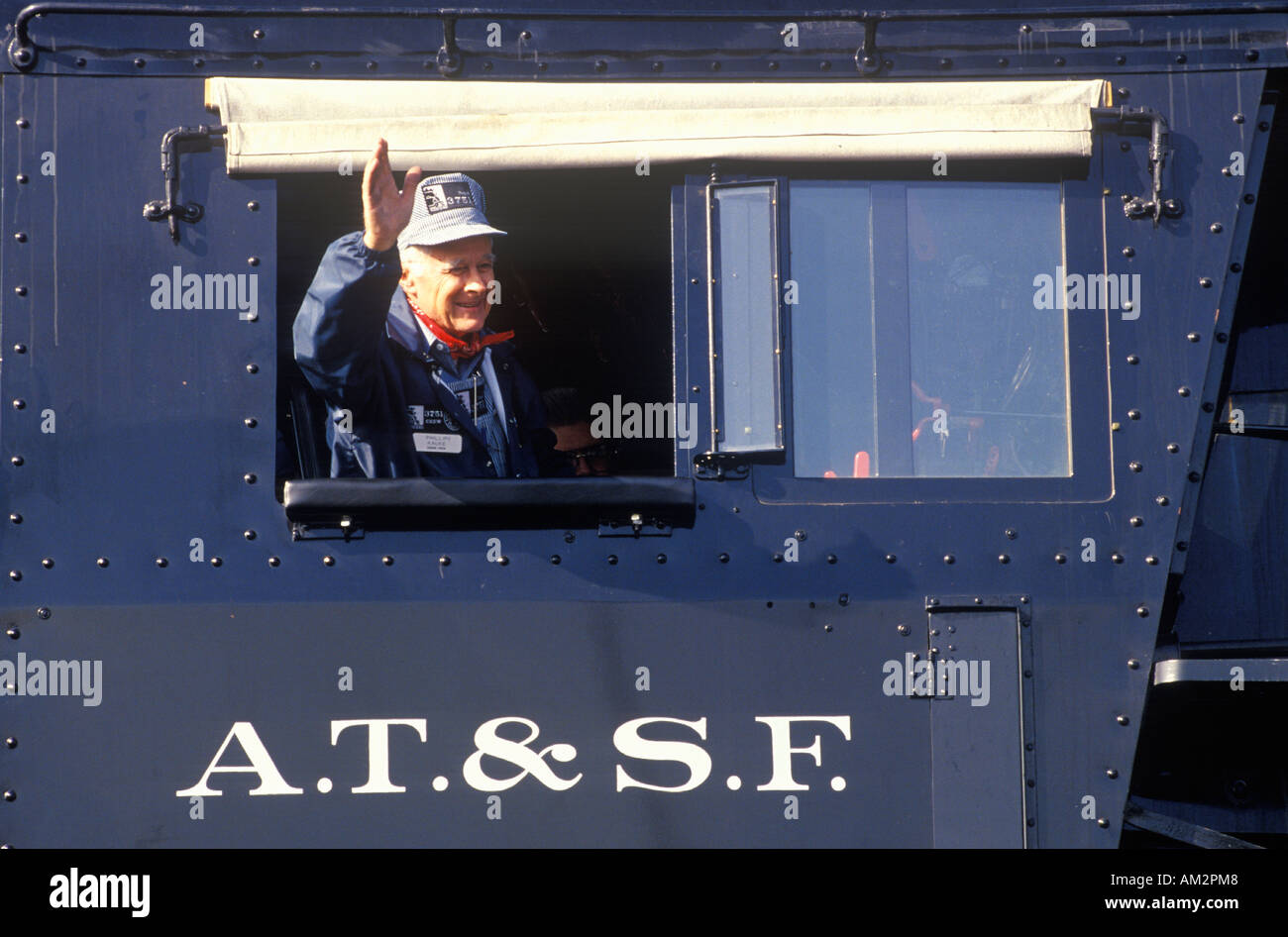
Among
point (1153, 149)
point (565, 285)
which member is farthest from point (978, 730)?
point (565, 285)

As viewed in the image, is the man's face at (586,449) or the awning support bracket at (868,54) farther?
the man's face at (586,449)

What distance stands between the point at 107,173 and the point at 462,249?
90 cm

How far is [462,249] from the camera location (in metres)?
3.38

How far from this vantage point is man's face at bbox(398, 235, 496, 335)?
3381 millimetres

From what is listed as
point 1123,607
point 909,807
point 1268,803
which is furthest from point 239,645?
point 1268,803

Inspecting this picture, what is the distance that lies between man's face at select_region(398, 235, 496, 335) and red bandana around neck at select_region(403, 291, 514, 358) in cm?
1

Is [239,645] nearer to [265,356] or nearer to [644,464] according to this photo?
[265,356]

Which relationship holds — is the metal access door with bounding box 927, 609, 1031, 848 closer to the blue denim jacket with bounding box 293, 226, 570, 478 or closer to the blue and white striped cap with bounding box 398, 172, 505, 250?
the blue denim jacket with bounding box 293, 226, 570, 478

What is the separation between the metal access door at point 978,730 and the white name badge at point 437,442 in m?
1.31

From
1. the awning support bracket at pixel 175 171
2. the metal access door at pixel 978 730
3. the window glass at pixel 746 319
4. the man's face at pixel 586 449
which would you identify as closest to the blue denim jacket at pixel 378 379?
the awning support bracket at pixel 175 171

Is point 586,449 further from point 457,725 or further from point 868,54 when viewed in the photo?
point 868,54

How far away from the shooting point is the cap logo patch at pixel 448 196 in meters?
3.17

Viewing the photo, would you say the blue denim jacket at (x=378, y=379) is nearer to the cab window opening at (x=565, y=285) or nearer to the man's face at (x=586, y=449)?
the cab window opening at (x=565, y=285)

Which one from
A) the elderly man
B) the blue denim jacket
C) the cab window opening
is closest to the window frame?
the cab window opening
